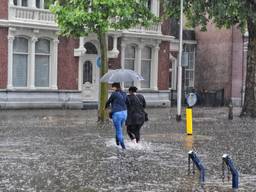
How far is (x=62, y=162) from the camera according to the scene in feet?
41.8

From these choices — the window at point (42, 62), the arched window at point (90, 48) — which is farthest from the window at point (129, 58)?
the window at point (42, 62)

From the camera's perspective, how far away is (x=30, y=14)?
104 ft

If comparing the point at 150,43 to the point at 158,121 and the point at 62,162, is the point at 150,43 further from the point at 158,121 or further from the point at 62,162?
the point at 62,162

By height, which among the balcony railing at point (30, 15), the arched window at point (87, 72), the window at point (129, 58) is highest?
the balcony railing at point (30, 15)

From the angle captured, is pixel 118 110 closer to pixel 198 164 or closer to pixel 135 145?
pixel 135 145

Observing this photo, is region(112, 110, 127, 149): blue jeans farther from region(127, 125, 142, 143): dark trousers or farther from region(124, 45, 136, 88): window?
region(124, 45, 136, 88): window

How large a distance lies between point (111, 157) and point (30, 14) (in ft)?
64.1

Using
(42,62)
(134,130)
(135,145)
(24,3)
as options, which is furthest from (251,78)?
(135,145)

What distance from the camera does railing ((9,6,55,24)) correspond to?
102 ft

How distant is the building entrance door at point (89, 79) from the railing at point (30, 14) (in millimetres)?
3602

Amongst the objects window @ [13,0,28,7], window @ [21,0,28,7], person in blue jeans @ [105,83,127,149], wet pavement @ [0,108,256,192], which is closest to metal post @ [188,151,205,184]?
wet pavement @ [0,108,256,192]

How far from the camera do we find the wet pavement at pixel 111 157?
407 inches

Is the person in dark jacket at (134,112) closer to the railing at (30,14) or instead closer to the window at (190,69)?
the railing at (30,14)

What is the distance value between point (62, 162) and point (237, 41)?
31127 millimetres
